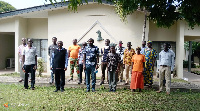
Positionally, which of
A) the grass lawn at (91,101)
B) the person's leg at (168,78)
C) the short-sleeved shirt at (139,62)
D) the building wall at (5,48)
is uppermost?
the building wall at (5,48)

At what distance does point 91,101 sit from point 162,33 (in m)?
8.71

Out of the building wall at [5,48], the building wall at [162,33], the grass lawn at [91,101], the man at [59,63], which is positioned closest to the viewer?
the grass lawn at [91,101]

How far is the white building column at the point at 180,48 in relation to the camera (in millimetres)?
13008

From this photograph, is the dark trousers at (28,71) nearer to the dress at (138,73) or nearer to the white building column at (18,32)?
the dress at (138,73)

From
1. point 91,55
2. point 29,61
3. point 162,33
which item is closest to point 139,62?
point 91,55

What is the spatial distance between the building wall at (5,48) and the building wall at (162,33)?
37.2 ft

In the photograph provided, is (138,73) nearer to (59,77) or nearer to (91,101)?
(91,101)

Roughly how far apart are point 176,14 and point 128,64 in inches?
Answer: 116

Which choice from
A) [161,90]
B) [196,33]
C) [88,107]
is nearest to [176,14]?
[161,90]

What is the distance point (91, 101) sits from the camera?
6.59 m

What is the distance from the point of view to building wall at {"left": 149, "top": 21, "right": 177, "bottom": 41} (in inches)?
544

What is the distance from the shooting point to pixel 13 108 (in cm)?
574

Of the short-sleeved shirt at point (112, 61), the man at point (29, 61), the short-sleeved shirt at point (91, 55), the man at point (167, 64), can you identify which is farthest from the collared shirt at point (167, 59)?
the man at point (29, 61)

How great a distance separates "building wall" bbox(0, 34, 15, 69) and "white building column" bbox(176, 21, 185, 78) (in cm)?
1289
